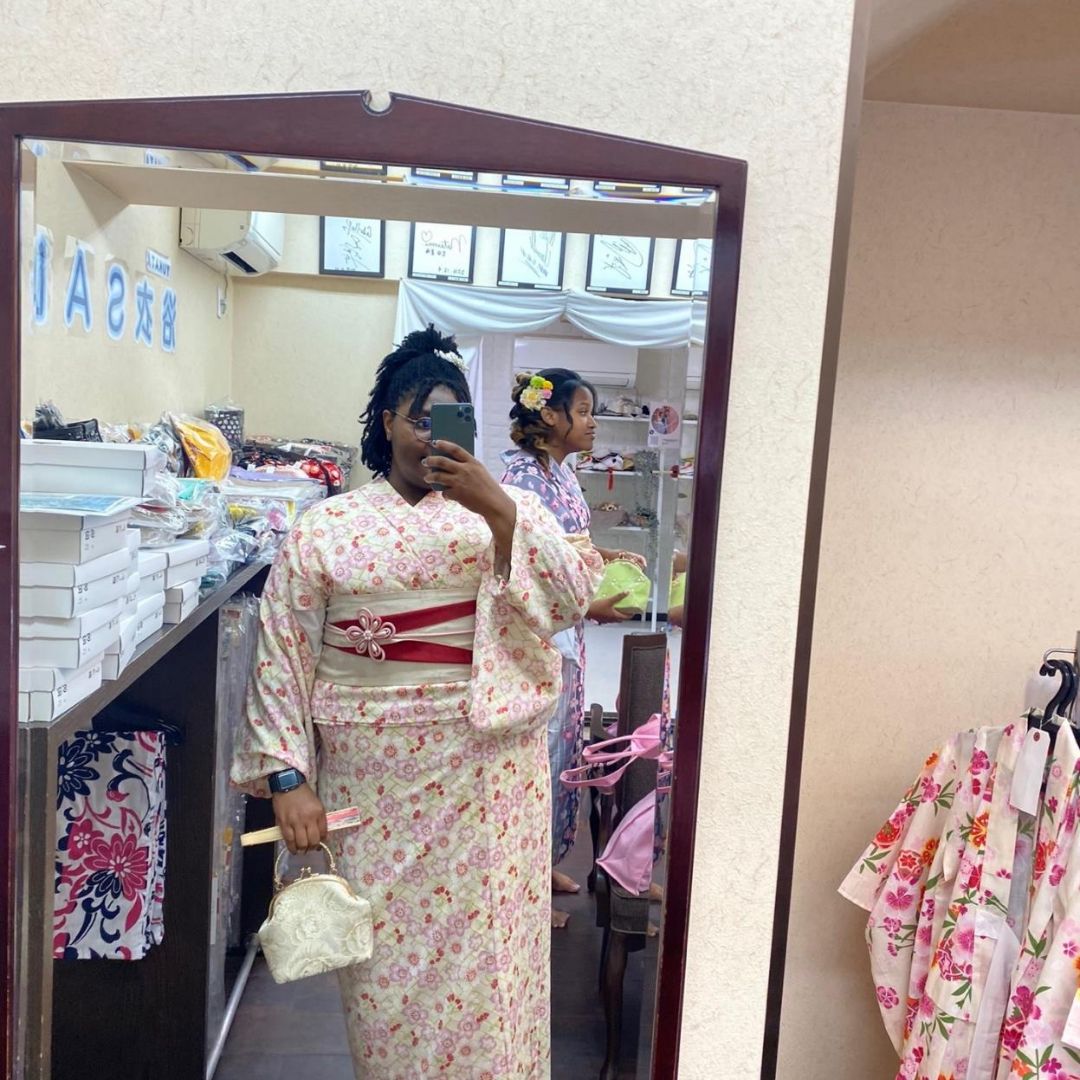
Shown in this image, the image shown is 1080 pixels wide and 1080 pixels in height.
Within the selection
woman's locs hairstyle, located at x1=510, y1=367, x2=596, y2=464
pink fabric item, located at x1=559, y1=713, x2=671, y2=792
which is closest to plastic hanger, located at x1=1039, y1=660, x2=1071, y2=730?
pink fabric item, located at x1=559, y1=713, x2=671, y2=792

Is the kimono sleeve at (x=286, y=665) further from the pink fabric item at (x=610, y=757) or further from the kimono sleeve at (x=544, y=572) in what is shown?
the pink fabric item at (x=610, y=757)

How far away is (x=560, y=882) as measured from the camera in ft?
3.77

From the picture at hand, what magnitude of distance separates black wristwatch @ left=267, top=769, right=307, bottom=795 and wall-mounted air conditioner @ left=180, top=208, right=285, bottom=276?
21.8 inches

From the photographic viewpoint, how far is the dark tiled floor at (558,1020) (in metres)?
1.12

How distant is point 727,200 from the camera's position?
0.97 meters

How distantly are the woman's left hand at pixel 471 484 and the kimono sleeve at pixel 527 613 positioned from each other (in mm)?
13

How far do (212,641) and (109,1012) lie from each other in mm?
607

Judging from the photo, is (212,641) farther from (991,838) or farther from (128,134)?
(991,838)

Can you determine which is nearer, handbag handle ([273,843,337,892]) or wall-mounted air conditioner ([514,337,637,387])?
wall-mounted air conditioner ([514,337,637,387])

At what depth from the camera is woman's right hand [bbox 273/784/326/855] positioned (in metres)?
1.13

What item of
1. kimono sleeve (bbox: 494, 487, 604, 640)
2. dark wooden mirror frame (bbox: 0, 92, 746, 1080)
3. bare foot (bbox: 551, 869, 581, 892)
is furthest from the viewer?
bare foot (bbox: 551, 869, 581, 892)

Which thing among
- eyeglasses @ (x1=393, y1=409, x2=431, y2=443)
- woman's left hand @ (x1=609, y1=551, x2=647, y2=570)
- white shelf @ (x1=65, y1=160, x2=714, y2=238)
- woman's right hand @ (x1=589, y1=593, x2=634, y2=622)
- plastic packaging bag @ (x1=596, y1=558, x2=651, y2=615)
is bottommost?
woman's right hand @ (x1=589, y1=593, x2=634, y2=622)

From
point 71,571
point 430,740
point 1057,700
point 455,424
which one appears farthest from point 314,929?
point 1057,700

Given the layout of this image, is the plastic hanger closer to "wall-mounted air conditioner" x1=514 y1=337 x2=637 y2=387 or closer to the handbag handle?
"wall-mounted air conditioner" x1=514 y1=337 x2=637 y2=387
